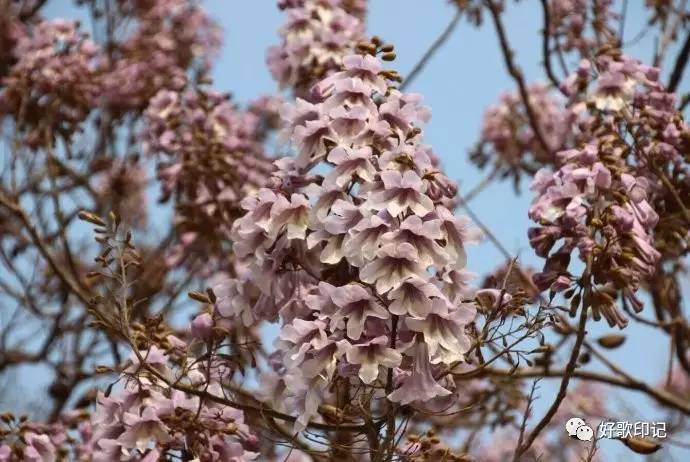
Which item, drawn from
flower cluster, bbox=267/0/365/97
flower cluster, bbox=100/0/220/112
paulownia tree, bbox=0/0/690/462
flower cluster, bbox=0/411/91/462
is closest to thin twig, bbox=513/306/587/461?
paulownia tree, bbox=0/0/690/462

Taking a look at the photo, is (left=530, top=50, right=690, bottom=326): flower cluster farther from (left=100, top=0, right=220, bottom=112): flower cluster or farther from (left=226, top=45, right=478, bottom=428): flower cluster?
(left=100, top=0, right=220, bottom=112): flower cluster

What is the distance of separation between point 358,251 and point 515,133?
16.9 ft

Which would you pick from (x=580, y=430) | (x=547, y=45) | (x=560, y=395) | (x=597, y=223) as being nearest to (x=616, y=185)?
(x=597, y=223)

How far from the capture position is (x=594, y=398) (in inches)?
458

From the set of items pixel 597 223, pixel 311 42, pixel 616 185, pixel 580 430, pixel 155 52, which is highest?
pixel 155 52

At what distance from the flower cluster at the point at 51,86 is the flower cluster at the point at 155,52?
0.42 m

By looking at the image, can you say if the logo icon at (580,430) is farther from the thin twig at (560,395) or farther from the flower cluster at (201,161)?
the flower cluster at (201,161)

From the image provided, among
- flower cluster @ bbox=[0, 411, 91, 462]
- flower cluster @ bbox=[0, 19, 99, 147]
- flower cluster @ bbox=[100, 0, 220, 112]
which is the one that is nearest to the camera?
flower cluster @ bbox=[0, 411, 91, 462]

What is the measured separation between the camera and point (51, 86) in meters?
7.02

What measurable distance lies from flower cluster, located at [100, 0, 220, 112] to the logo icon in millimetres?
3505

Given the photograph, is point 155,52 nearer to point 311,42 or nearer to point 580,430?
point 311,42

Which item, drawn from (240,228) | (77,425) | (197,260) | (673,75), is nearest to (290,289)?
(240,228)

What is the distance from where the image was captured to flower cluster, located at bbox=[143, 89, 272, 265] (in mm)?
6105

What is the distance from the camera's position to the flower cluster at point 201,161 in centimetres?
611
